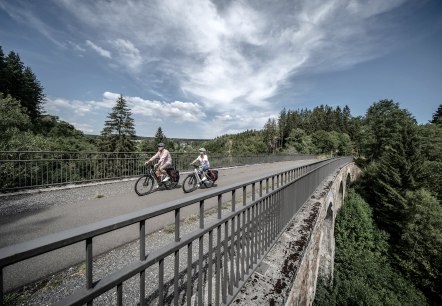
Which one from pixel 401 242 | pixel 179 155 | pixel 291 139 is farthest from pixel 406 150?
pixel 291 139

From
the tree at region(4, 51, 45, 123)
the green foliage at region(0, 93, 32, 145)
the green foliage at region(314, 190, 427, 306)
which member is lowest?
the green foliage at region(314, 190, 427, 306)

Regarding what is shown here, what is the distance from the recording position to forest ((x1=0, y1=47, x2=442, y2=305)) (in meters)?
16.8

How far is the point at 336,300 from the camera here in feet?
46.0

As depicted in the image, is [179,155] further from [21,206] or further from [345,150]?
[345,150]

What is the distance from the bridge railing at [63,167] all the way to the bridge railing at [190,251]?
6.25m

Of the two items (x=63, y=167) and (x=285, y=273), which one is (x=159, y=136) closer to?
(x=63, y=167)

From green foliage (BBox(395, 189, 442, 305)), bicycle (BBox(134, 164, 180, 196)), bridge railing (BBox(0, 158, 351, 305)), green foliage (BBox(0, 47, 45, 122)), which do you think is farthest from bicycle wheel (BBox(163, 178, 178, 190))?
green foliage (BBox(0, 47, 45, 122))

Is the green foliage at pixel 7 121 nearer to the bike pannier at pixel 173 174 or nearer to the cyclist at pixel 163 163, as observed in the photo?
the cyclist at pixel 163 163

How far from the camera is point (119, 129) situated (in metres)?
47.2

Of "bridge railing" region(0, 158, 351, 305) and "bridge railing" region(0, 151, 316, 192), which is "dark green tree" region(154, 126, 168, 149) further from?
"bridge railing" region(0, 158, 351, 305)

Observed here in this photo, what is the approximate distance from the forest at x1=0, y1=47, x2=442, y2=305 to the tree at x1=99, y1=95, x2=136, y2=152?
19cm

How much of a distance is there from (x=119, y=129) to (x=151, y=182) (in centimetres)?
4311

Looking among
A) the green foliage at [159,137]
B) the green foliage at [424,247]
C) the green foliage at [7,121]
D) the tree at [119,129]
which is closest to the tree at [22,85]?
the tree at [119,129]

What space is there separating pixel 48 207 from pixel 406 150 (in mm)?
40367
